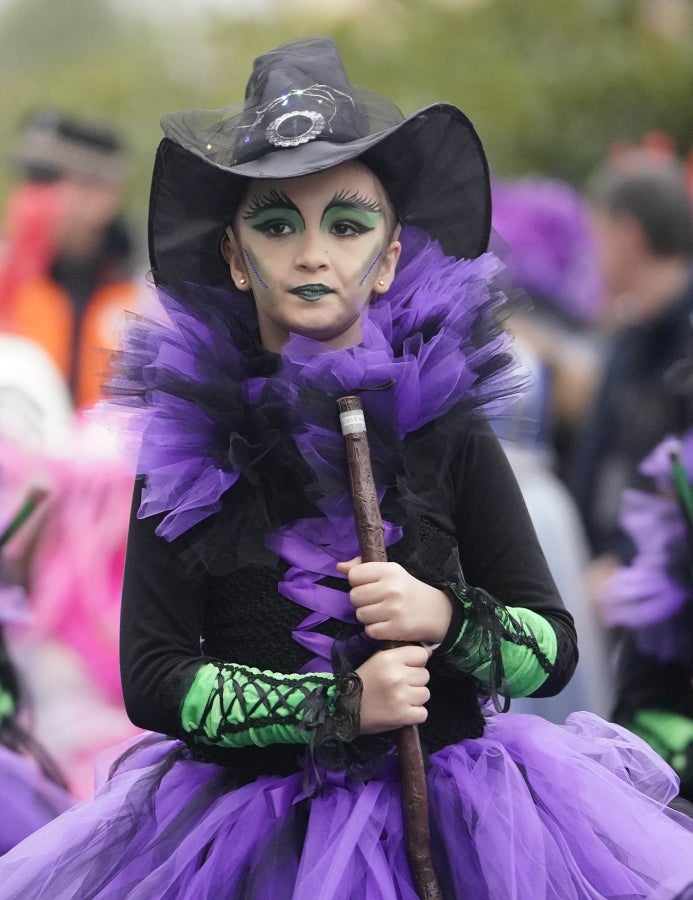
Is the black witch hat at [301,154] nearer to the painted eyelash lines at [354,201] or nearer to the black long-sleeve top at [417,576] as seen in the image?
the painted eyelash lines at [354,201]

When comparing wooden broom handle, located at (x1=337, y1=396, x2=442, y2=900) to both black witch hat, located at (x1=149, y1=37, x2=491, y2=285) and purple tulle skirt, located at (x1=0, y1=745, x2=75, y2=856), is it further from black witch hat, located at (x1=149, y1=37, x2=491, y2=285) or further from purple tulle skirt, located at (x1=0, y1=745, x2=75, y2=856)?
purple tulle skirt, located at (x1=0, y1=745, x2=75, y2=856)

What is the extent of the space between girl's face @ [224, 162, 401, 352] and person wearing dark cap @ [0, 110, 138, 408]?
14.4 ft

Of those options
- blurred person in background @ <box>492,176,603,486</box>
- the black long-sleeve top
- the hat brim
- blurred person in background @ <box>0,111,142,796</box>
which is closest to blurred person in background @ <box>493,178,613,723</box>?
blurred person in background @ <box>492,176,603,486</box>

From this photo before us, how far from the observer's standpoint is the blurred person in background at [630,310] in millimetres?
5895

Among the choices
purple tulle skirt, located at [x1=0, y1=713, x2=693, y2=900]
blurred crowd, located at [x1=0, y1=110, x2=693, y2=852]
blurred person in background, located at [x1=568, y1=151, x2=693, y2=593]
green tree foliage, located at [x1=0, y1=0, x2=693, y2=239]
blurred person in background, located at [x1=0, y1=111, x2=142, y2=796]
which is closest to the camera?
purple tulle skirt, located at [x1=0, y1=713, x2=693, y2=900]

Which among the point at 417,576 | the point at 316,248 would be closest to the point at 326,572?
the point at 417,576

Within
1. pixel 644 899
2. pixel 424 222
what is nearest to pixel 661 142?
pixel 424 222

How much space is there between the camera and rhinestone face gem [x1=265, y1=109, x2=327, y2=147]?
2.64 meters

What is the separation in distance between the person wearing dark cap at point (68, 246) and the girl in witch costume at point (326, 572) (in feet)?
14.3

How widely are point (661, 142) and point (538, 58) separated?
7659 millimetres

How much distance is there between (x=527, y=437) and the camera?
9.93ft

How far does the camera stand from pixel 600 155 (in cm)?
1503

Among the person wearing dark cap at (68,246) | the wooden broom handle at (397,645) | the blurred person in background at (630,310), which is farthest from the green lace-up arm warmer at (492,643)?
the person wearing dark cap at (68,246)

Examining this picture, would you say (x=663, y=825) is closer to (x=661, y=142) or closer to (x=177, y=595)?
(x=177, y=595)
